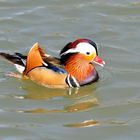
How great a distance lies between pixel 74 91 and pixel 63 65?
40cm

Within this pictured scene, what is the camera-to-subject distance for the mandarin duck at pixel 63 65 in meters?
8.85

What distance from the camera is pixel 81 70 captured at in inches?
358

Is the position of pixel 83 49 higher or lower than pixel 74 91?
higher

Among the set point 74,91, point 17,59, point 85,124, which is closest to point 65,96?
point 74,91

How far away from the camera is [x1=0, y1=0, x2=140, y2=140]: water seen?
7414 millimetres

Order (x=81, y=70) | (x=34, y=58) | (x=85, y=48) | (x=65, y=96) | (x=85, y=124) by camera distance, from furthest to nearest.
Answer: (x=81, y=70) → (x=85, y=48) → (x=34, y=58) → (x=65, y=96) → (x=85, y=124)

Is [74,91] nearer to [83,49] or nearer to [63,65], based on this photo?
[63,65]

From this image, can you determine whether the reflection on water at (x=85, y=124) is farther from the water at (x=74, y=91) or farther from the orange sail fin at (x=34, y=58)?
the orange sail fin at (x=34, y=58)

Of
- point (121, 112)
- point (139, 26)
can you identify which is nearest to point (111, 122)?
point (121, 112)

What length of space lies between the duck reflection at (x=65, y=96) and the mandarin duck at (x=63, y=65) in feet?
0.33

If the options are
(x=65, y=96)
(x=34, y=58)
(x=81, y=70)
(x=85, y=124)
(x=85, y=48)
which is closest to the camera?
(x=85, y=124)

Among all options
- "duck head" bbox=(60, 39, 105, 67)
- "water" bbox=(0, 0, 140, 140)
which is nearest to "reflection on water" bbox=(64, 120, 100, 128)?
"water" bbox=(0, 0, 140, 140)

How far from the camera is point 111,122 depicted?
7590 mm

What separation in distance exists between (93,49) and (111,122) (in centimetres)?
157
